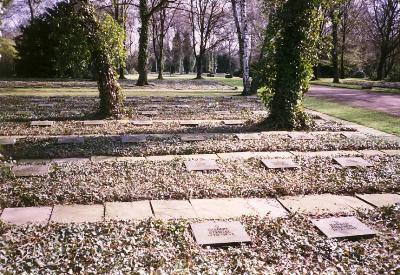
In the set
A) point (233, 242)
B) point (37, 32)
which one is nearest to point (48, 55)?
point (37, 32)

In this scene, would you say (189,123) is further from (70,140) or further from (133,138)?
(70,140)

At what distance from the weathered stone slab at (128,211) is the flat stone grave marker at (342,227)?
2.16 metres

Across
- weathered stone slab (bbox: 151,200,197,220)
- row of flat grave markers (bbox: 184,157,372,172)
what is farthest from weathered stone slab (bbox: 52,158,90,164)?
weathered stone slab (bbox: 151,200,197,220)

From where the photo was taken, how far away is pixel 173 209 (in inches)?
211

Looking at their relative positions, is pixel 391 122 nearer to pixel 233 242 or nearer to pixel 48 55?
pixel 233 242

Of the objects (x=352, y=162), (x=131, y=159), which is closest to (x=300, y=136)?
(x=352, y=162)

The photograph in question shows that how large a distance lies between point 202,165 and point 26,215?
10.2ft

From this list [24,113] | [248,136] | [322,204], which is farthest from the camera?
[24,113]

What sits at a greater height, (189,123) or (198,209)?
(189,123)

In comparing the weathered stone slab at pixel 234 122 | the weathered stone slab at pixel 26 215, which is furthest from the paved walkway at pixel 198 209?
the weathered stone slab at pixel 234 122

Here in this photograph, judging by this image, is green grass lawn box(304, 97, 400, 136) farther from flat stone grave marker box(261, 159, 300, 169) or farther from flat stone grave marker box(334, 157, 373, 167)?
flat stone grave marker box(261, 159, 300, 169)

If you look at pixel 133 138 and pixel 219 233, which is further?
pixel 133 138

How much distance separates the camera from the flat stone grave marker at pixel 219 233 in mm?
4395

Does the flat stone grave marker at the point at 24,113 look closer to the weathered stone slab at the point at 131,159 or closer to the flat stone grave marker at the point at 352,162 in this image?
the weathered stone slab at the point at 131,159
